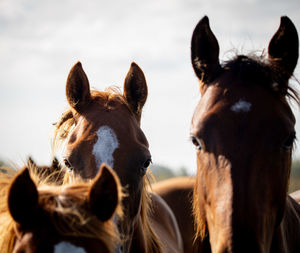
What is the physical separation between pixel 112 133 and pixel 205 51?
3.68 feet

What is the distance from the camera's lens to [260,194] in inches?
94.8

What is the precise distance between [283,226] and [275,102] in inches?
43.0

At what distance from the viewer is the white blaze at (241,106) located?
260 centimetres

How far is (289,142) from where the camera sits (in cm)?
263

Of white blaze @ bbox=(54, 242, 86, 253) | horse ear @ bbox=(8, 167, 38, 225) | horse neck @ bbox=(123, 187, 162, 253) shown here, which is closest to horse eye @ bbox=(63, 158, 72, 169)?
horse neck @ bbox=(123, 187, 162, 253)

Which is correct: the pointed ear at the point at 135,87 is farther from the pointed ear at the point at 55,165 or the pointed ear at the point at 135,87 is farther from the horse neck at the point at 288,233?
the horse neck at the point at 288,233

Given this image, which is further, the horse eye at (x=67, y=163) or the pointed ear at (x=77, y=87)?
the pointed ear at (x=77, y=87)

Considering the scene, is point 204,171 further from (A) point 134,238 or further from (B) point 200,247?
(A) point 134,238

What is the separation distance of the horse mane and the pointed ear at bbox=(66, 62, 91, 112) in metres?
1.57

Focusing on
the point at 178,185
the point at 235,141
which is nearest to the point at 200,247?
the point at 235,141

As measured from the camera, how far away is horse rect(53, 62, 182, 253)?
3.14 meters

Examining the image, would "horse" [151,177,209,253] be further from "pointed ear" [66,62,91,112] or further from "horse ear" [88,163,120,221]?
"horse ear" [88,163,120,221]

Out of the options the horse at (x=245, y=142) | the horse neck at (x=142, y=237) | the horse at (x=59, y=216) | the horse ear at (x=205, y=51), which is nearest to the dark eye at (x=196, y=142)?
the horse at (x=245, y=142)

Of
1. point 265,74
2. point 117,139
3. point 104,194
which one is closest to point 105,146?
point 117,139
